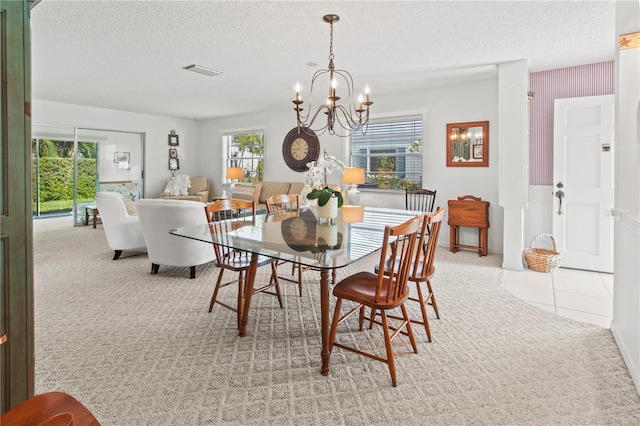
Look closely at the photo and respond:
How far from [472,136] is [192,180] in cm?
641

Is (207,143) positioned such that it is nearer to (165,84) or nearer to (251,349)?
(165,84)

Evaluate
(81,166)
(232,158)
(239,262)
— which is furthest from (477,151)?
(81,166)

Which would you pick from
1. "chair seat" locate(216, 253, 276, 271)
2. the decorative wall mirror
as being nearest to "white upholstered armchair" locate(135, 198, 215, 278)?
"chair seat" locate(216, 253, 276, 271)

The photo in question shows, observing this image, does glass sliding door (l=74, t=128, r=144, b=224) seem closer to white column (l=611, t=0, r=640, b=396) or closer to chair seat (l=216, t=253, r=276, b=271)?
chair seat (l=216, t=253, r=276, b=271)

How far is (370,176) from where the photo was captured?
21.3 feet

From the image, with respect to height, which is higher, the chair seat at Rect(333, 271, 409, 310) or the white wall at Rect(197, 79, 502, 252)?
the white wall at Rect(197, 79, 502, 252)

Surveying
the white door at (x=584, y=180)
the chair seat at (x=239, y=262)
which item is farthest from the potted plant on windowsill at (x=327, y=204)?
the white door at (x=584, y=180)

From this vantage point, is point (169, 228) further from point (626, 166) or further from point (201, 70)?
point (626, 166)

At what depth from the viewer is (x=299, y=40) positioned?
3.62 meters

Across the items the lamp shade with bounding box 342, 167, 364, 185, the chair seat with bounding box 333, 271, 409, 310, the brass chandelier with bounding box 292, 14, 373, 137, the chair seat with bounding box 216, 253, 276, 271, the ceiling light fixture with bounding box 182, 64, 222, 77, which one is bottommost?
the chair seat with bounding box 333, 271, 409, 310

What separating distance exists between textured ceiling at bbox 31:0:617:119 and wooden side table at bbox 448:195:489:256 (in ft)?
5.54

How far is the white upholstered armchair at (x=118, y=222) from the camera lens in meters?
4.55

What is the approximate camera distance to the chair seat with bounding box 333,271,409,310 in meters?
1.98

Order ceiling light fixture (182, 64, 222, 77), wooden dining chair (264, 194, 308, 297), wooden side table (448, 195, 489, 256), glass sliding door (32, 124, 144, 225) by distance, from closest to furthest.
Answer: wooden dining chair (264, 194, 308, 297), ceiling light fixture (182, 64, 222, 77), wooden side table (448, 195, 489, 256), glass sliding door (32, 124, 144, 225)
